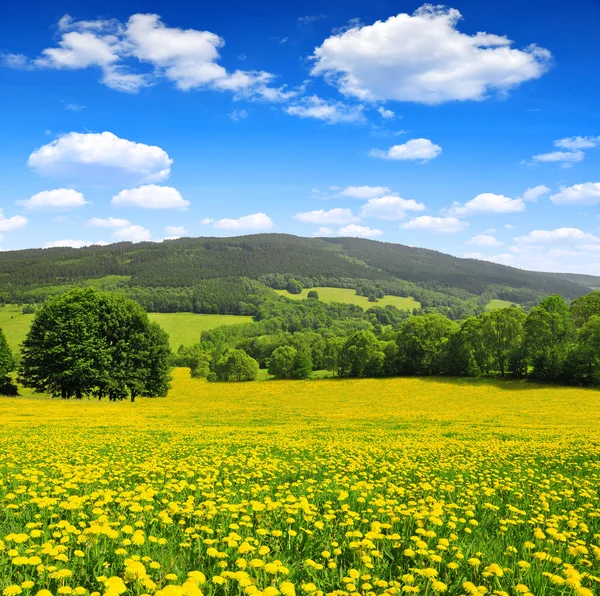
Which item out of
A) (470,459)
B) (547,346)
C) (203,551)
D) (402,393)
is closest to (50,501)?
(203,551)

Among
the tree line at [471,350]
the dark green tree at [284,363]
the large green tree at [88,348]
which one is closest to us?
the large green tree at [88,348]

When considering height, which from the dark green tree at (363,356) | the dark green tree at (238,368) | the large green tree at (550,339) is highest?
the large green tree at (550,339)

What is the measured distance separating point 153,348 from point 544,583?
5548cm

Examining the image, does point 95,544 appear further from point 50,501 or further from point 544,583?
point 544,583

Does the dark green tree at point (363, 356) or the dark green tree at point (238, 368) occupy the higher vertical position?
the dark green tree at point (363, 356)

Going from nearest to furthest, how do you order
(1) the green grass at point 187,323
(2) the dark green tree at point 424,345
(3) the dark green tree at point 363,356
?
(2) the dark green tree at point 424,345 → (3) the dark green tree at point 363,356 → (1) the green grass at point 187,323

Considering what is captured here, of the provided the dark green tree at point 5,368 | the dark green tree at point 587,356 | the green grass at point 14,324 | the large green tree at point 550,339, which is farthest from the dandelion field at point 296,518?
the green grass at point 14,324

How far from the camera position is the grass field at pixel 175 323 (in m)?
135

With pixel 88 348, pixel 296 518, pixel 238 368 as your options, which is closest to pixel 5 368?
pixel 88 348

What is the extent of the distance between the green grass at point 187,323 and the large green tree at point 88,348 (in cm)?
9600

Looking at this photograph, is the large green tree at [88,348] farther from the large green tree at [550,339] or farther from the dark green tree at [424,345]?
the large green tree at [550,339]

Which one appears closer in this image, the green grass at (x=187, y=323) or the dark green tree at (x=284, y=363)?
the dark green tree at (x=284, y=363)

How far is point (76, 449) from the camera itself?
15.2 metres

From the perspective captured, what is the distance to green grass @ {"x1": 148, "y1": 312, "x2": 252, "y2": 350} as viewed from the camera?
156125 mm
